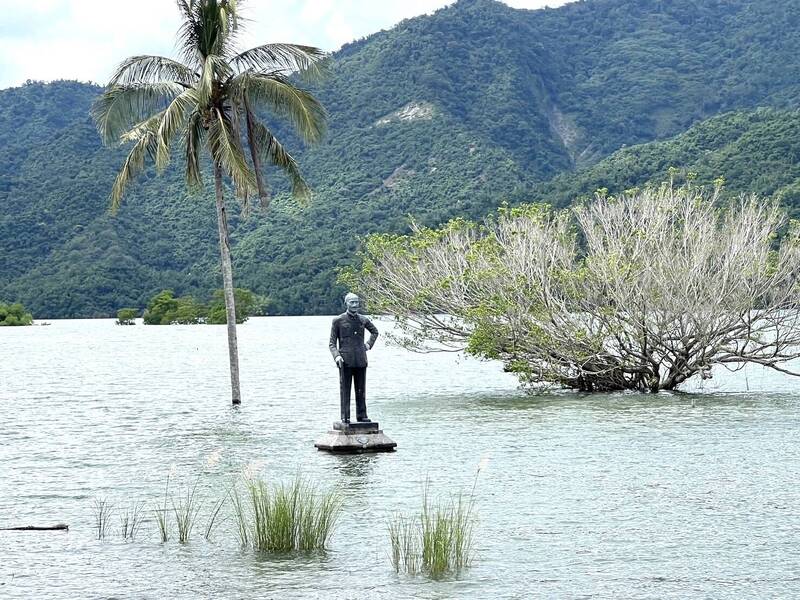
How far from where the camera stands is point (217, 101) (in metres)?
30.7

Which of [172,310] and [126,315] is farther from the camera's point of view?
[172,310]

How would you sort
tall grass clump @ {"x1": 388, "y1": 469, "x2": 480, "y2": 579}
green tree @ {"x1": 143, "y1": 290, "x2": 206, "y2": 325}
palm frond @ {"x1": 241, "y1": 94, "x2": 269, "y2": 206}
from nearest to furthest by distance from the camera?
tall grass clump @ {"x1": 388, "y1": 469, "x2": 480, "y2": 579}
palm frond @ {"x1": 241, "y1": 94, "x2": 269, "y2": 206}
green tree @ {"x1": 143, "y1": 290, "x2": 206, "y2": 325}

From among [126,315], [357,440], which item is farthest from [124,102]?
[126,315]

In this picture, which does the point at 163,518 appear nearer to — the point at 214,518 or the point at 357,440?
the point at 214,518

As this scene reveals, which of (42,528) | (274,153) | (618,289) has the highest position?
(274,153)

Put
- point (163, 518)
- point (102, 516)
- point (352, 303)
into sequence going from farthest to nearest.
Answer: point (352, 303)
point (102, 516)
point (163, 518)

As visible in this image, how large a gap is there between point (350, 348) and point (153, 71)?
13.5m

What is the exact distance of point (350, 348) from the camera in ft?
66.4

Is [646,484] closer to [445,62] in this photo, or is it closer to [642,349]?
[642,349]

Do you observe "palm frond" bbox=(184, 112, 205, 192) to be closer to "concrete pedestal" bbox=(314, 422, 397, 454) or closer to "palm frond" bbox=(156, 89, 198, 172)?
"palm frond" bbox=(156, 89, 198, 172)

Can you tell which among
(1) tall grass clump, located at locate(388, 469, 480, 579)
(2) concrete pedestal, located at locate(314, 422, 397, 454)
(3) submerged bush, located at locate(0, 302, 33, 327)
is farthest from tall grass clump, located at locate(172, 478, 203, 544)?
(3) submerged bush, located at locate(0, 302, 33, 327)

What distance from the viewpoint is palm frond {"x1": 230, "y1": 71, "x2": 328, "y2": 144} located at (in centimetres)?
3025

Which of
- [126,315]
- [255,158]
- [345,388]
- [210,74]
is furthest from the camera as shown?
[126,315]

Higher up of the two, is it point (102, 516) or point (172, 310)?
point (172, 310)
